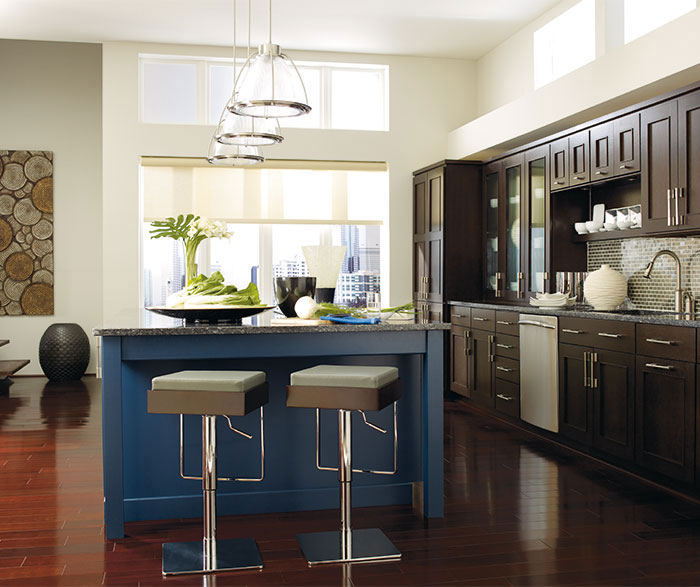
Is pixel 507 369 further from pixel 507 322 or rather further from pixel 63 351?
pixel 63 351

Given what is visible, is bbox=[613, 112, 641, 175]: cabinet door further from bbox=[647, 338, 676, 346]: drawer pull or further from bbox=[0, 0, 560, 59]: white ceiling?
bbox=[0, 0, 560, 59]: white ceiling

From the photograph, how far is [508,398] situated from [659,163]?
6.78 feet

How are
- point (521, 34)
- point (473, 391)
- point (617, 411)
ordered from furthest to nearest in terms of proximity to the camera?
1. point (521, 34)
2. point (473, 391)
3. point (617, 411)

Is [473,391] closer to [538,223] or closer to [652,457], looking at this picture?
[538,223]

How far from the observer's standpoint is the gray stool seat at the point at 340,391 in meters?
2.84

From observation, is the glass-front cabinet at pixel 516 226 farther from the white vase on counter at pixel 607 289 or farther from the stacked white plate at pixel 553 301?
the white vase on counter at pixel 607 289

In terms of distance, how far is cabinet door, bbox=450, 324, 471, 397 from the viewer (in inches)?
249

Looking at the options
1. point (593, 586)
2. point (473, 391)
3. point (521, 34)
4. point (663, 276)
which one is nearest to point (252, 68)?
point (593, 586)

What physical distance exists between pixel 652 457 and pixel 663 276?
138cm

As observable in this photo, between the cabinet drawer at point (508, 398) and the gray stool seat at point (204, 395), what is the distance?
9.87 feet

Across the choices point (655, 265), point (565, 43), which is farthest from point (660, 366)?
point (565, 43)

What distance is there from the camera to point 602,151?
4863 mm

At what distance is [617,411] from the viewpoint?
13.8 ft

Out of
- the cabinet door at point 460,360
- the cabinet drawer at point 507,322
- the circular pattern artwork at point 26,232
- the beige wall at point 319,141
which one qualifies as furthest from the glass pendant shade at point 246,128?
the circular pattern artwork at point 26,232
